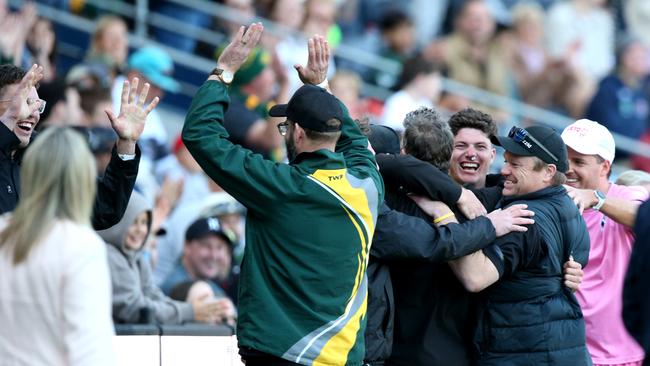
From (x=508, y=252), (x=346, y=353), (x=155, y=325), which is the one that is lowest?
(x=155, y=325)

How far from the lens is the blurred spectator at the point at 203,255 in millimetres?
8797

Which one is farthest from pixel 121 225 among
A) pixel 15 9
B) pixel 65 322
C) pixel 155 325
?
pixel 15 9

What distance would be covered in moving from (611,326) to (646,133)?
8.60 meters

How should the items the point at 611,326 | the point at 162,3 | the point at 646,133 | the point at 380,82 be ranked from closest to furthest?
the point at 611,326
the point at 162,3
the point at 380,82
the point at 646,133

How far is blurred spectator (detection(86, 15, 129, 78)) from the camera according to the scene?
10539mm

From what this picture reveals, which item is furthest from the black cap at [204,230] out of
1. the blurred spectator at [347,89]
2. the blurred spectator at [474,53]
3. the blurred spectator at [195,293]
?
the blurred spectator at [474,53]

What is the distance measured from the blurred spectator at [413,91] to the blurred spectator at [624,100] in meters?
2.29

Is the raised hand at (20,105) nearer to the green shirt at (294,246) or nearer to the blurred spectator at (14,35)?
the green shirt at (294,246)

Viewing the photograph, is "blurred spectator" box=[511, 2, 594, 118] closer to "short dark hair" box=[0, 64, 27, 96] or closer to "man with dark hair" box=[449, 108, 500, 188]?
"man with dark hair" box=[449, 108, 500, 188]

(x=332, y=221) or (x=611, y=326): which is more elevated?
(x=332, y=221)

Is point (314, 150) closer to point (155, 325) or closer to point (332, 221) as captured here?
point (332, 221)

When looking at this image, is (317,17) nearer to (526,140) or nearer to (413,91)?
(413,91)

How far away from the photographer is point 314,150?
5359mm

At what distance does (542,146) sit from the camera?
5.88 metres
